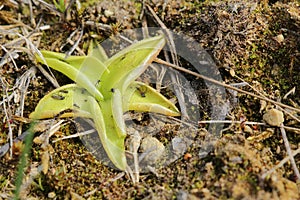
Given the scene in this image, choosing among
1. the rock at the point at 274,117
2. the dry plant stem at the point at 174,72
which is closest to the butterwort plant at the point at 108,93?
the dry plant stem at the point at 174,72

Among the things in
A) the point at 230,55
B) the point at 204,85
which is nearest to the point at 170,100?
the point at 204,85

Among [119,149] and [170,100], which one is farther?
[170,100]

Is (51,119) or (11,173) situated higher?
(51,119)

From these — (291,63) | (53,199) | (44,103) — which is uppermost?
(291,63)

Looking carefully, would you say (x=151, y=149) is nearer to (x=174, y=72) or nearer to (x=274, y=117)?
(x=174, y=72)

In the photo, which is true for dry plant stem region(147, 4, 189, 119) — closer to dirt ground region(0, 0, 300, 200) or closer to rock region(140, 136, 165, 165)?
dirt ground region(0, 0, 300, 200)

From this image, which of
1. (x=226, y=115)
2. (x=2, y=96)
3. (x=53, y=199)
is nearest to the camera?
(x=53, y=199)

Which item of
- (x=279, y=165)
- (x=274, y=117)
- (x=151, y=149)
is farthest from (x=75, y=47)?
(x=279, y=165)

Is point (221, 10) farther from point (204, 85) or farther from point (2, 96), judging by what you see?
point (2, 96)
